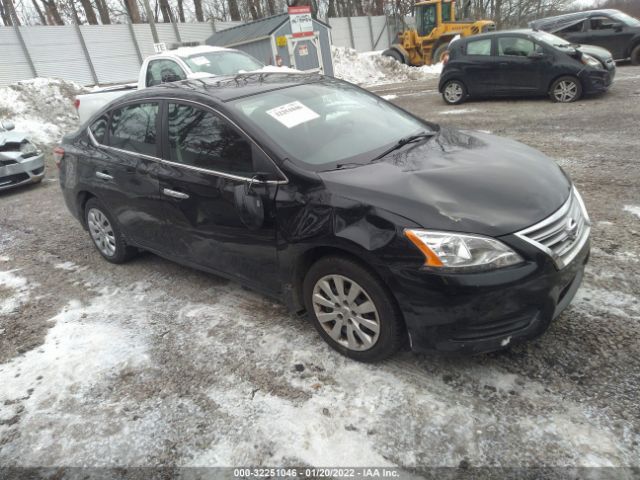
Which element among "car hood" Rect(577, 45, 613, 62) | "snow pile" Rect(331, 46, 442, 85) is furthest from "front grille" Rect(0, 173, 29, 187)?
"snow pile" Rect(331, 46, 442, 85)

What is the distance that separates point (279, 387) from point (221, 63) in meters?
8.00

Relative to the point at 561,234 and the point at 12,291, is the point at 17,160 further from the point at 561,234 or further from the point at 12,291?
the point at 561,234

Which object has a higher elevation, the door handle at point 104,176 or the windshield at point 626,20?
the door handle at point 104,176

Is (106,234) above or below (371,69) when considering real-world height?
above

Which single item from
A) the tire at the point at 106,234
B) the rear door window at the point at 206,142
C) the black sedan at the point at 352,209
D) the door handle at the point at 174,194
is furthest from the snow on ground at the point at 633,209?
the tire at the point at 106,234

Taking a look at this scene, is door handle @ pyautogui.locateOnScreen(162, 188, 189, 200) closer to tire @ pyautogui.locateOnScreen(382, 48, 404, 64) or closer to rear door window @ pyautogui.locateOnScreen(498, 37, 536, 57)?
rear door window @ pyautogui.locateOnScreen(498, 37, 536, 57)

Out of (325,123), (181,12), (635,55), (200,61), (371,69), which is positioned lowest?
(371,69)

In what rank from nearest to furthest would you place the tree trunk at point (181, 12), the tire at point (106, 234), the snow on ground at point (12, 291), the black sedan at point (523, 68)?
the snow on ground at point (12, 291) < the tire at point (106, 234) < the black sedan at point (523, 68) < the tree trunk at point (181, 12)

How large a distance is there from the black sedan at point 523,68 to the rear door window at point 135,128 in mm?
8772

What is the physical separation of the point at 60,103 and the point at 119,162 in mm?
11082

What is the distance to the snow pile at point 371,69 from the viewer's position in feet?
66.0

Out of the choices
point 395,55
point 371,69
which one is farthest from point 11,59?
point 395,55

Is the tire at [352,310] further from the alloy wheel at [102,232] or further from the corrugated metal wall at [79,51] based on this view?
the corrugated metal wall at [79,51]

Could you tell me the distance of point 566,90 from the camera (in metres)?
9.45
